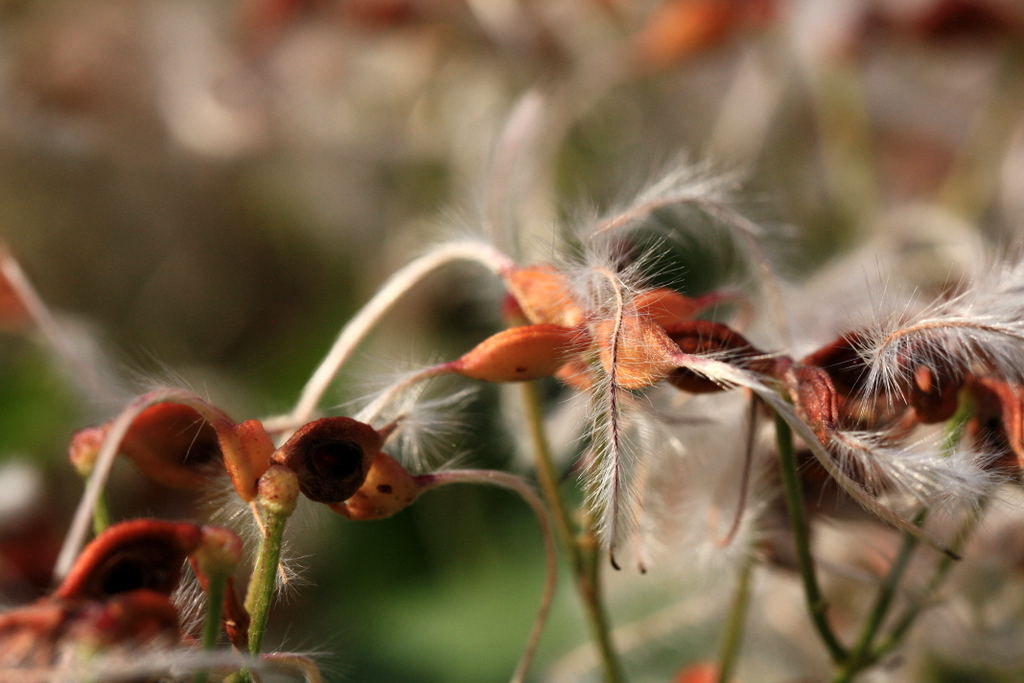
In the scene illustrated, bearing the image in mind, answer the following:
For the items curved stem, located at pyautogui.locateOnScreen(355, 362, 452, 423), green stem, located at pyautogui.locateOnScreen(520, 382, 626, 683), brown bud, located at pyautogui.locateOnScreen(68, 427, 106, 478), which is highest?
brown bud, located at pyautogui.locateOnScreen(68, 427, 106, 478)

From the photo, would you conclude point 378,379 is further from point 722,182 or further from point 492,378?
point 722,182

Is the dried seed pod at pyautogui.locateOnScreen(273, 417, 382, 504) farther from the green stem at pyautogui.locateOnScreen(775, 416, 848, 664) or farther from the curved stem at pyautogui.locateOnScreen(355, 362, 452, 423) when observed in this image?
the green stem at pyautogui.locateOnScreen(775, 416, 848, 664)

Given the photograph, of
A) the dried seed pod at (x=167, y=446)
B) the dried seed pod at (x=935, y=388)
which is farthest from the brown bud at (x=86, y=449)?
the dried seed pod at (x=935, y=388)

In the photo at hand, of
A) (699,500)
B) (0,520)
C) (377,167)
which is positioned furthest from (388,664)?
(377,167)

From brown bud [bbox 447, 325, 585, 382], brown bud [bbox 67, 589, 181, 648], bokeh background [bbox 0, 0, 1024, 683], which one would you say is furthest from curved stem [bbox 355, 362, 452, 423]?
bokeh background [bbox 0, 0, 1024, 683]

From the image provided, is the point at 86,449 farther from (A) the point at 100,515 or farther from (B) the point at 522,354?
(B) the point at 522,354
